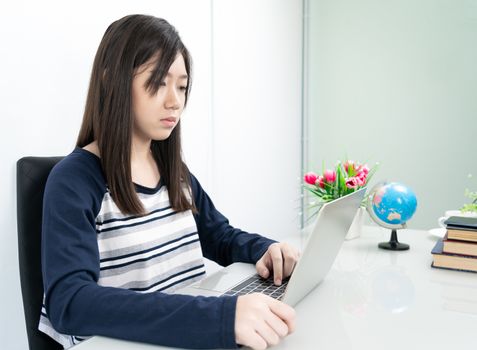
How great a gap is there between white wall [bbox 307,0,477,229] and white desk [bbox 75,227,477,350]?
5.58 ft

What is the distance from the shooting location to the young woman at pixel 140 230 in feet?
2.14

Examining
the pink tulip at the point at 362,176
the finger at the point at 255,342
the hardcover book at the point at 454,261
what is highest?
the pink tulip at the point at 362,176

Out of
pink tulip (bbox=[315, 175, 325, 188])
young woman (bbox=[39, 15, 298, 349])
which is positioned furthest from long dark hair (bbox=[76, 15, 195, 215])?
pink tulip (bbox=[315, 175, 325, 188])

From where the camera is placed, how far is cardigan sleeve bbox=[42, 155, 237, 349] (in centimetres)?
64

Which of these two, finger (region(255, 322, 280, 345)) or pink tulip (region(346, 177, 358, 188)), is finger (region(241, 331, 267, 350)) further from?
pink tulip (region(346, 177, 358, 188))

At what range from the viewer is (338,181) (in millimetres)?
1391

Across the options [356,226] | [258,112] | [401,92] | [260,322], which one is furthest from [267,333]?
[401,92]

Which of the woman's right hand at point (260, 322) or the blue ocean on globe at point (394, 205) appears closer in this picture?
the woman's right hand at point (260, 322)

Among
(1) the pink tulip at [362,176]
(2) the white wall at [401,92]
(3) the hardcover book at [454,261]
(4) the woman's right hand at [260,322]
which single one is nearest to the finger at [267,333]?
(4) the woman's right hand at [260,322]

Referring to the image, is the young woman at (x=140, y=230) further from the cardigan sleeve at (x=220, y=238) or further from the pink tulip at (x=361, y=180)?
the pink tulip at (x=361, y=180)

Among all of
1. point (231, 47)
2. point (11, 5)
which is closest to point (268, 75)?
point (231, 47)

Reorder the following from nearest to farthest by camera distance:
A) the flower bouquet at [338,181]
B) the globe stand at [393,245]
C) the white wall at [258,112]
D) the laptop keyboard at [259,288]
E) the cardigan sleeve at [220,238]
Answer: the laptop keyboard at [259,288]
the cardigan sleeve at [220,238]
the globe stand at [393,245]
the flower bouquet at [338,181]
the white wall at [258,112]

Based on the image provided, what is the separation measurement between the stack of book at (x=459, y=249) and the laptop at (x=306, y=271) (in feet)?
0.86

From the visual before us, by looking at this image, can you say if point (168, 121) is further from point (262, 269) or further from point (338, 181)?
point (338, 181)
